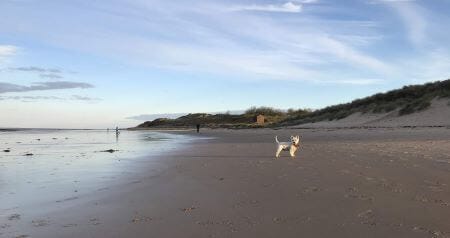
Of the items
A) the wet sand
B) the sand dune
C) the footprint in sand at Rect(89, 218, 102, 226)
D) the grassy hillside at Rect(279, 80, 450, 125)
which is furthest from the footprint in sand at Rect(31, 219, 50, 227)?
the grassy hillside at Rect(279, 80, 450, 125)

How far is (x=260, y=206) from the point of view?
6.74 metres

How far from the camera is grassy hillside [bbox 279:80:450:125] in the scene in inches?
1441

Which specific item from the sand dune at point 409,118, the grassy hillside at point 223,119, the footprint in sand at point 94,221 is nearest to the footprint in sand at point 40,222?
the footprint in sand at point 94,221

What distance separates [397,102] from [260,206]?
36.4 metres

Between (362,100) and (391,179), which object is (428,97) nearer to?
(362,100)

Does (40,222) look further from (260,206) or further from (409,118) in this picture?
(409,118)

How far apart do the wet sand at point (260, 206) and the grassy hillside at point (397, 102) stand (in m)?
27.6

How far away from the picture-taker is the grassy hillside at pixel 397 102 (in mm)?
36594

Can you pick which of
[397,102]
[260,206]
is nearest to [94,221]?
[260,206]

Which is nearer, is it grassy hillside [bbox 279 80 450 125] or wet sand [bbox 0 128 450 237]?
wet sand [bbox 0 128 450 237]

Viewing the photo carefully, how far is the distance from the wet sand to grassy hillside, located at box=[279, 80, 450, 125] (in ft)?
90.6

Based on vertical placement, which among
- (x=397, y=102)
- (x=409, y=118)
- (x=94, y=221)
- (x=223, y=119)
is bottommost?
(x=94, y=221)

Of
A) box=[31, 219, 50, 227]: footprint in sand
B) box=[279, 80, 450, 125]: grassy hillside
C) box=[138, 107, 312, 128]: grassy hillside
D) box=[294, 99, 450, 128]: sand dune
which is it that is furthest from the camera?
box=[138, 107, 312, 128]: grassy hillside

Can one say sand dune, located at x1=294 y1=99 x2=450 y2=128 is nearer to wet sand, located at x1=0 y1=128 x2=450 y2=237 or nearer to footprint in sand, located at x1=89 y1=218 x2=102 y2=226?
wet sand, located at x1=0 y1=128 x2=450 y2=237
